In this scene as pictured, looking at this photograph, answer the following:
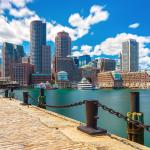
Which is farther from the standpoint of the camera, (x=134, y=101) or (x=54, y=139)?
(x=134, y=101)

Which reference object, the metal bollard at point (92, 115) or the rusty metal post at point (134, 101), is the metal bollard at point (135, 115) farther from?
the metal bollard at point (92, 115)

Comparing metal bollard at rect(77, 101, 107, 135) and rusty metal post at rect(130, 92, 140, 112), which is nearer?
metal bollard at rect(77, 101, 107, 135)

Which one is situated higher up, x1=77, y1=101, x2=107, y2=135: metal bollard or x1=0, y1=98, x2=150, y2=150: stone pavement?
x1=77, y1=101, x2=107, y2=135: metal bollard

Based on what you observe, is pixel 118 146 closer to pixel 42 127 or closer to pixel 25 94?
pixel 42 127

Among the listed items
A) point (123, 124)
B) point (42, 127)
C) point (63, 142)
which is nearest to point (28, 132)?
point (42, 127)

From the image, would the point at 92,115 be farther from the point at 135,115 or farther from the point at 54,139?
the point at 135,115

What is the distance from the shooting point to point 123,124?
3900cm

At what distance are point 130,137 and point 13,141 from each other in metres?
5.10

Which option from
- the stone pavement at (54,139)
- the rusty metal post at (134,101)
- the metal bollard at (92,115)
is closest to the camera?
the stone pavement at (54,139)

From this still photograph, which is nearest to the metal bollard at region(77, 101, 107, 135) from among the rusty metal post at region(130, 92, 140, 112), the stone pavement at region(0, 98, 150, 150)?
the stone pavement at region(0, 98, 150, 150)

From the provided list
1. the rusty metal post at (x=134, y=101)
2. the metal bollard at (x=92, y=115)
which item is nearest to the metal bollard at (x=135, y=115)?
the rusty metal post at (x=134, y=101)

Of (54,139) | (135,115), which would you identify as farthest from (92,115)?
(135,115)

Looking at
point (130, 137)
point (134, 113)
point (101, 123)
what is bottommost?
point (101, 123)

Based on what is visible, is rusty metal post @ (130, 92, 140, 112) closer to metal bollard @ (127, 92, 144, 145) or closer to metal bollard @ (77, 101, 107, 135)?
metal bollard @ (127, 92, 144, 145)
